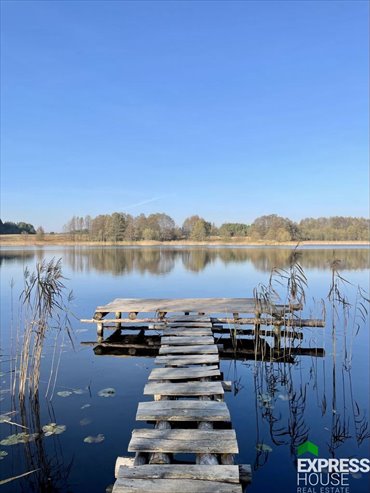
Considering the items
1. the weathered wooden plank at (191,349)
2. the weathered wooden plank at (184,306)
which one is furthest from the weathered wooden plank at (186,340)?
the weathered wooden plank at (184,306)

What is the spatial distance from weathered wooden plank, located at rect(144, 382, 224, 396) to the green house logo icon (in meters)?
1.16

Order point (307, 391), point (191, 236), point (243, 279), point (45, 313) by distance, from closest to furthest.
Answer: point (45, 313) < point (307, 391) < point (243, 279) < point (191, 236)

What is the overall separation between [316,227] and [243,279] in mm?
60685

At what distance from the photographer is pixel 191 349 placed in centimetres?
618

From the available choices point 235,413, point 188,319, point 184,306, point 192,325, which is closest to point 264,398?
point 235,413

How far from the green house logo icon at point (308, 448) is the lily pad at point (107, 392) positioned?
2991 mm

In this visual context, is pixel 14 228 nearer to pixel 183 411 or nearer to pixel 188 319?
pixel 188 319

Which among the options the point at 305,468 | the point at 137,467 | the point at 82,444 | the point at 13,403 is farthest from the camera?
the point at 13,403

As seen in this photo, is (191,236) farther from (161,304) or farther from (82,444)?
(82,444)

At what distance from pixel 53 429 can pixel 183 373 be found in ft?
6.12

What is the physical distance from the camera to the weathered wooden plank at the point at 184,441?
303 centimetres

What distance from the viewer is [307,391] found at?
589 centimetres

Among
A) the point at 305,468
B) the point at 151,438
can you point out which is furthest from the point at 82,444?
the point at 305,468

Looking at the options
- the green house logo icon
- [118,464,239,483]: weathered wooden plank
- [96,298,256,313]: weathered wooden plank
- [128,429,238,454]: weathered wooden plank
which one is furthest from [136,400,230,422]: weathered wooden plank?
[96,298,256,313]: weathered wooden plank
